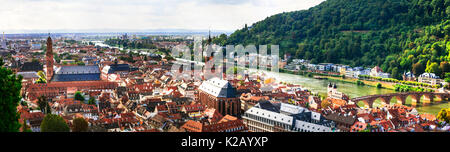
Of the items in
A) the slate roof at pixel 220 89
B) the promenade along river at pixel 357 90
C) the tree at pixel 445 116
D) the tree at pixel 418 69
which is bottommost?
the promenade along river at pixel 357 90

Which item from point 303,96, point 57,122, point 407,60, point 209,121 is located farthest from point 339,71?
point 57,122

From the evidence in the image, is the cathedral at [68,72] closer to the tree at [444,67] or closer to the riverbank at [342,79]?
the riverbank at [342,79]

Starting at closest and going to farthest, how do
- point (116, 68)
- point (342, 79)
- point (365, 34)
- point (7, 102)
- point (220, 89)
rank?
point (7, 102)
point (220, 89)
point (116, 68)
point (342, 79)
point (365, 34)

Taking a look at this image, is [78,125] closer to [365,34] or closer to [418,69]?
[418,69]

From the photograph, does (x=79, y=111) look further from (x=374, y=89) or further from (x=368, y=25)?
(x=368, y=25)

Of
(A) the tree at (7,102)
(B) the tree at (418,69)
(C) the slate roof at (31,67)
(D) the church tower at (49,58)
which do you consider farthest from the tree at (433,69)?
(A) the tree at (7,102)

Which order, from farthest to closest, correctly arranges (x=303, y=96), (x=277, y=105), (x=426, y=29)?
(x=426, y=29), (x=303, y=96), (x=277, y=105)

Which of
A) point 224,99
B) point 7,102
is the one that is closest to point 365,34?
point 224,99
